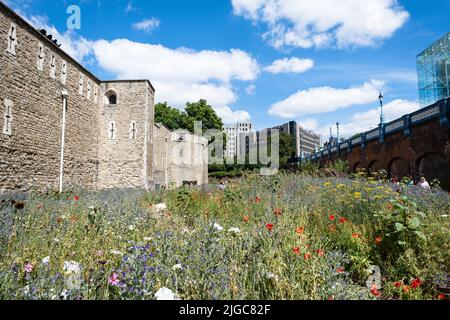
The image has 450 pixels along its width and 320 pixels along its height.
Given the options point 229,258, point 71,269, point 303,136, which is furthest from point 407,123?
point 303,136

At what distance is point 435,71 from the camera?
25891 millimetres

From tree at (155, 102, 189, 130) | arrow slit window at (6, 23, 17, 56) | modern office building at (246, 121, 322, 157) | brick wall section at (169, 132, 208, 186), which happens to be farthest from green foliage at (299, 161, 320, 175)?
modern office building at (246, 121, 322, 157)

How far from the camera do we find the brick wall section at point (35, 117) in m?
10.9

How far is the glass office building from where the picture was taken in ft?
80.8

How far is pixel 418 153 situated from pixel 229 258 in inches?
575

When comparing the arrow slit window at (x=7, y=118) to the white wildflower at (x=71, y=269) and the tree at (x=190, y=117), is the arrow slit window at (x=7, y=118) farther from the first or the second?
the tree at (x=190, y=117)

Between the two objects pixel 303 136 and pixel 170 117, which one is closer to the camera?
pixel 170 117

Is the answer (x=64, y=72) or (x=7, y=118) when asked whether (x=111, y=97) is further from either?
(x=7, y=118)

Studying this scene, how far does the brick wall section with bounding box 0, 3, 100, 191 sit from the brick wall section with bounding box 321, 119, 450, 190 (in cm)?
1641

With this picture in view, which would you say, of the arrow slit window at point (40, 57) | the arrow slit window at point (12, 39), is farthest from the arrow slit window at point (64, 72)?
the arrow slit window at point (12, 39)

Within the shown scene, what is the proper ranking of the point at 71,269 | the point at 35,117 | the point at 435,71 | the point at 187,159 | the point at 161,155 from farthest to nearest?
1. the point at 187,159
2. the point at 435,71
3. the point at 161,155
4. the point at 35,117
5. the point at 71,269

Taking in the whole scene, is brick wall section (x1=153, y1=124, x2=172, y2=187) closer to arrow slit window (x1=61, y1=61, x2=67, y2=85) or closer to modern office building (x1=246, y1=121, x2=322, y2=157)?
arrow slit window (x1=61, y1=61, x2=67, y2=85)
